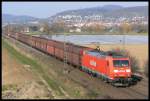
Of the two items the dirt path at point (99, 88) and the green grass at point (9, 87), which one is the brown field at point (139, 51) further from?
the green grass at point (9, 87)

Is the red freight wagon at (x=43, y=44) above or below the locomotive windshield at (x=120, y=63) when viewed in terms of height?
below

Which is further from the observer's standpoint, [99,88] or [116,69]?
[116,69]

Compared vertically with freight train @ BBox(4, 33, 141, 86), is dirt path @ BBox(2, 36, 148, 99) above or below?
below

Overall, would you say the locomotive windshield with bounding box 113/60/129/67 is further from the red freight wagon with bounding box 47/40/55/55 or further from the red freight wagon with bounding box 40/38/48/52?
the red freight wagon with bounding box 40/38/48/52

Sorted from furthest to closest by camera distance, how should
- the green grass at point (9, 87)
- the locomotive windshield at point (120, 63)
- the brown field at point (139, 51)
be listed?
the brown field at point (139, 51) → the locomotive windshield at point (120, 63) → the green grass at point (9, 87)

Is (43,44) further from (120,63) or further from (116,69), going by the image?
(116,69)

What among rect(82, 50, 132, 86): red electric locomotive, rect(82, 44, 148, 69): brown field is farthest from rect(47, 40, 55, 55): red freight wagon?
rect(82, 50, 132, 86): red electric locomotive

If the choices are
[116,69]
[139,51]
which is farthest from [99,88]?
[139,51]

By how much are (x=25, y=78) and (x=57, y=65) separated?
19.0 m

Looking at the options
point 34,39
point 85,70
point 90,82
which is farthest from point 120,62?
point 34,39

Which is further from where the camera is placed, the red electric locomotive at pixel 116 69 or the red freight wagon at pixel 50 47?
the red freight wagon at pixel 50 47

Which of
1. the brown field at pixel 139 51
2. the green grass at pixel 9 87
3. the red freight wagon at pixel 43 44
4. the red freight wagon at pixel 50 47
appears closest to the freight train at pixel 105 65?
the green grass at pixel 9 87

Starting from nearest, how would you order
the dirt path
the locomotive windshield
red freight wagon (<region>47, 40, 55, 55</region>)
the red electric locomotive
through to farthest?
the dirt path → the red electric locomotive → the locomotive windshield → red freight wagon (<region>47, 40, 55, 55</region>)

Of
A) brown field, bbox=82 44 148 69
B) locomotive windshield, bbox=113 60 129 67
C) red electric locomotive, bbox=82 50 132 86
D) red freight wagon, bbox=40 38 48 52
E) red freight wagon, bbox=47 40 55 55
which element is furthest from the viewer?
red freight wagon, bbox=40 38 48 52
